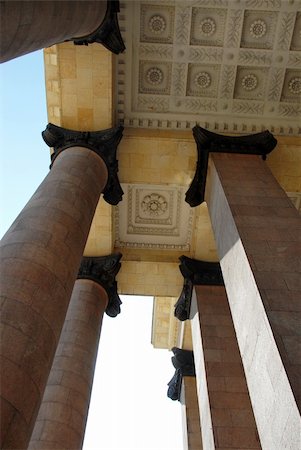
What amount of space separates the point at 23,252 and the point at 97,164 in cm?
552

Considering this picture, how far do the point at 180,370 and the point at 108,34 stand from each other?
14.0m

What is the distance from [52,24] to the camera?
841 cm

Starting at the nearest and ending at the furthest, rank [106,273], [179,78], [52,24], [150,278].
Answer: [52,24] < [179,78] < [106,273] < [150,278]

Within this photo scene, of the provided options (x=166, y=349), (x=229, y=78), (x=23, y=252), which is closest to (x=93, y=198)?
(x=23, y=252)

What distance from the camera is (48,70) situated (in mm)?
13289

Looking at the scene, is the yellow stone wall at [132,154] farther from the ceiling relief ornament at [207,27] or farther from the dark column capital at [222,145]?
the ceiling relief ornament at [207,27]

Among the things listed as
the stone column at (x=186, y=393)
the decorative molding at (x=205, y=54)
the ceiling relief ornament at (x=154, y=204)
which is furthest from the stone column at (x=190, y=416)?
the decorative molding at (x=205, y=54)

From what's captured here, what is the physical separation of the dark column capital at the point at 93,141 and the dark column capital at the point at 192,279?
520cm

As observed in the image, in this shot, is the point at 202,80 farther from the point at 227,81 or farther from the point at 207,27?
the point at 207,27

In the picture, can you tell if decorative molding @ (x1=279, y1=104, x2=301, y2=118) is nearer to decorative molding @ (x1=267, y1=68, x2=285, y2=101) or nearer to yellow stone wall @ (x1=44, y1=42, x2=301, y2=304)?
decorative molding @ (x1=267, y1=68, x2=285, y2=101)

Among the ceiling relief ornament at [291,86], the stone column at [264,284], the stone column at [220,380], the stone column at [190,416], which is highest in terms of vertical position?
the ceiling relief ornament at [291,86]

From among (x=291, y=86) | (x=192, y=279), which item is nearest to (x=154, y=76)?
(x=291, y=86)

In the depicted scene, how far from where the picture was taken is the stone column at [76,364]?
10.5m

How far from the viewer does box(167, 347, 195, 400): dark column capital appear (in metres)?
19.4
